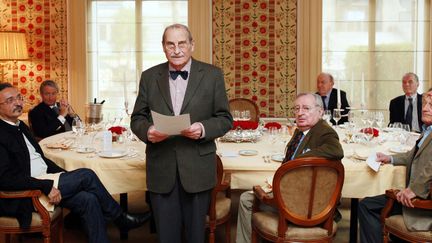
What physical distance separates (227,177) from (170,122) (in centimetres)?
115

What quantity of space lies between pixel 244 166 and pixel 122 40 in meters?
3.86

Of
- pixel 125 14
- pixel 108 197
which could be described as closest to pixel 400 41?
pixel 125 14

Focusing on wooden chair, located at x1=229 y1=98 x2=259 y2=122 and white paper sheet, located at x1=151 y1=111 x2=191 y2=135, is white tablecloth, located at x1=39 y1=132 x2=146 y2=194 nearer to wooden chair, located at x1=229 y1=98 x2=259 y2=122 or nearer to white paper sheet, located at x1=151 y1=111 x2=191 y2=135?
white paper sheet, located at x1=151 y1=111 x2=191 y2=135

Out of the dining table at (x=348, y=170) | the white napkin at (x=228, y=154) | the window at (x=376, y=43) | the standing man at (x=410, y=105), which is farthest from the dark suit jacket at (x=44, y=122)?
the standing man at (x=410, y=105)

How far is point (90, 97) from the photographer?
22.5ft

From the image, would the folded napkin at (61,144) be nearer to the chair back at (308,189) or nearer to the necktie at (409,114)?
the chair back at (308,189)

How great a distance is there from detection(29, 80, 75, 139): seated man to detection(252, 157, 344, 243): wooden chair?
2809 mm

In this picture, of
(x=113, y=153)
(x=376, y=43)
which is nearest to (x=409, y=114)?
(x=376, y=43)

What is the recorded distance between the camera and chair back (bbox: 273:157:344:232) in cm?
277

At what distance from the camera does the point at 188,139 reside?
2.55 meters

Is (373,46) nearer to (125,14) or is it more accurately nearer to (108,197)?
(125,14)

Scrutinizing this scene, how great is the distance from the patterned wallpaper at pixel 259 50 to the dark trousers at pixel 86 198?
3411 mm

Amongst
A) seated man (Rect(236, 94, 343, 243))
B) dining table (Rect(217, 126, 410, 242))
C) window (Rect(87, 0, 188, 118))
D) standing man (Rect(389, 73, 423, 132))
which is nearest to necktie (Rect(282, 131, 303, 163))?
seated man (Rect(236, 94, 343, 243))

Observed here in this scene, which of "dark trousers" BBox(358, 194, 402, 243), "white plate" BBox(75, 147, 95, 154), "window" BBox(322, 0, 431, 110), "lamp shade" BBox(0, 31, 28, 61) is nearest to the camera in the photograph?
"dark trousers" BBox(358, 194, 402, 243)
